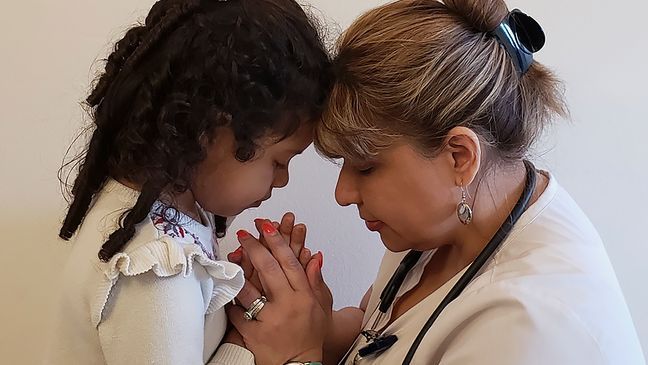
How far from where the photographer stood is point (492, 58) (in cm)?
90

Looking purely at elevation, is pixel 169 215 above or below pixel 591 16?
below

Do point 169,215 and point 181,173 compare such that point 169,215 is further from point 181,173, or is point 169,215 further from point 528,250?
point 528,250

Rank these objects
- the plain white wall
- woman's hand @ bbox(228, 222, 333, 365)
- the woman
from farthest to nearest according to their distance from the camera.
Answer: the plain white wall, woman's hand @ bbox(228, 222, 333, 365), the woman

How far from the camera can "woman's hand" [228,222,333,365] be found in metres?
1.06

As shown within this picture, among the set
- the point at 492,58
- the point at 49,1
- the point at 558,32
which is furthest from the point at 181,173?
the point at 558,32

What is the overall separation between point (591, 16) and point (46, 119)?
88 centimetres

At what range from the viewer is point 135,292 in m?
0.89

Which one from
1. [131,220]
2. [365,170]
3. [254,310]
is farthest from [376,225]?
[131,220]

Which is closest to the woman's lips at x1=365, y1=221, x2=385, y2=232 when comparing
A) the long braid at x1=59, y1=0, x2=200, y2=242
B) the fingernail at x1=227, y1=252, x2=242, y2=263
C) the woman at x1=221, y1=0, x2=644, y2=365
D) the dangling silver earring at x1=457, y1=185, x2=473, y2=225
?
the woman at x1=221, y1=0, x2=644, y2=365

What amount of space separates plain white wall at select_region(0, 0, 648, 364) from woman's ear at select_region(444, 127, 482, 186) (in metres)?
0.37

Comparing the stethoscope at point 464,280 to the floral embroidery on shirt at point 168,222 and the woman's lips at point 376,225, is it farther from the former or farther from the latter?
the floral embroidery on shirt at point 168,222

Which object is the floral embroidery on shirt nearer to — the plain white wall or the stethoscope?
the stethoscope

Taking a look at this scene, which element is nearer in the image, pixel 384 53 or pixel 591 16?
pixel 384 53

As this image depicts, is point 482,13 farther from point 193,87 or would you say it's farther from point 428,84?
point 193,87
